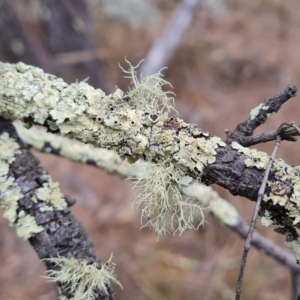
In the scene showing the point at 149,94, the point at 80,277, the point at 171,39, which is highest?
the point at 171,39

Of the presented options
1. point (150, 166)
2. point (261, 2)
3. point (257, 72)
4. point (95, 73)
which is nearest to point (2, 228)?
point (95, 73)

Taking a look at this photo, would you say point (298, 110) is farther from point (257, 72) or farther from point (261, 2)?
point (261, 2)

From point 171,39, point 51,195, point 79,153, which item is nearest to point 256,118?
point 51,195

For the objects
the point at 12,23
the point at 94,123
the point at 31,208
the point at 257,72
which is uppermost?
the point at 257,72

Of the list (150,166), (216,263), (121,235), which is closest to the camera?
(150,166)

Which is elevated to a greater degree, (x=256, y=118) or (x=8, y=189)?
(x=256, y=118)

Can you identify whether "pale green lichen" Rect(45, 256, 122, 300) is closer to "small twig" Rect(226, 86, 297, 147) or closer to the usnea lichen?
the usnea lichen

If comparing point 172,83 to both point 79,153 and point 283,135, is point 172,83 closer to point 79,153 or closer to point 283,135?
point 79,153
